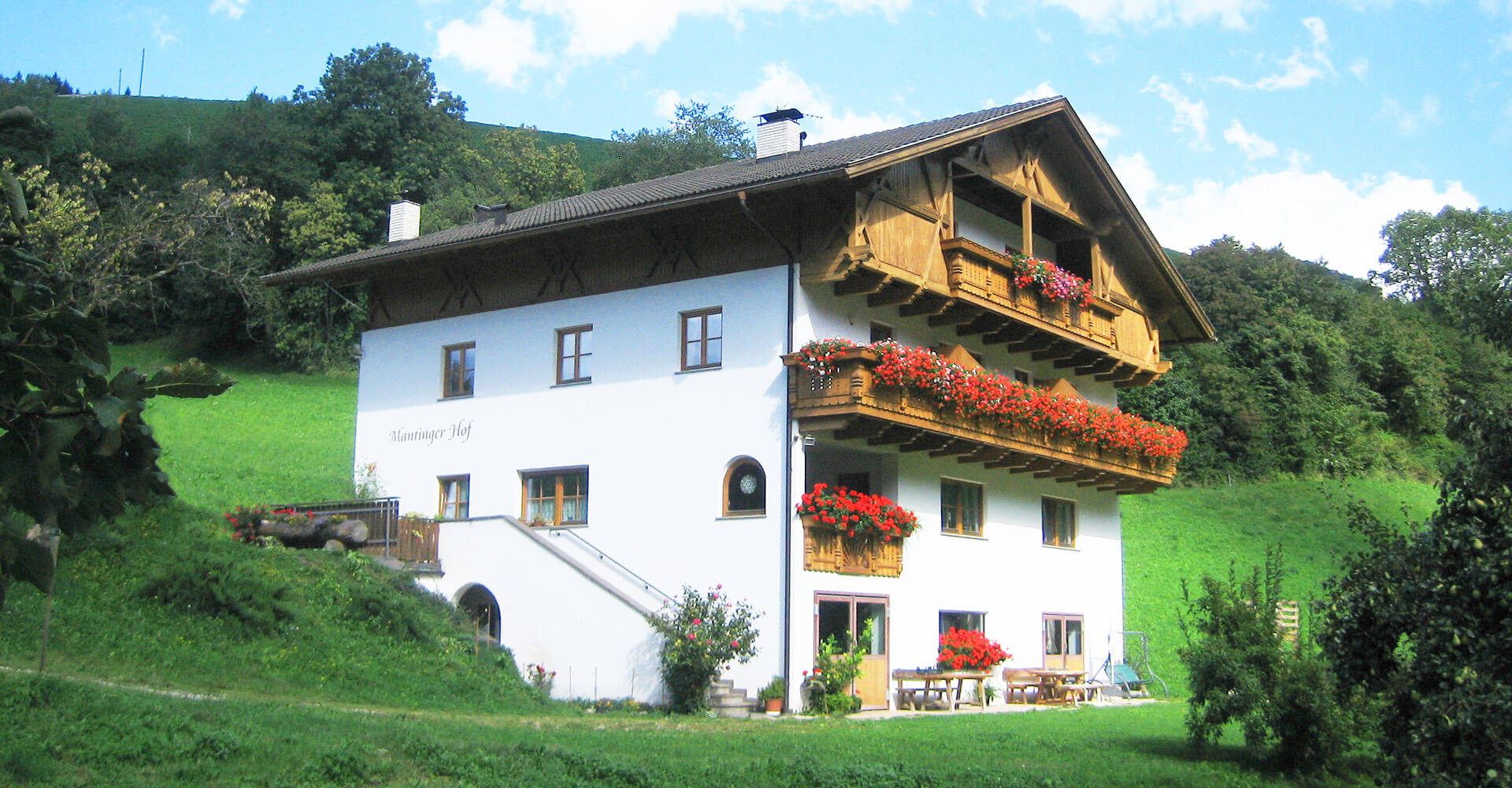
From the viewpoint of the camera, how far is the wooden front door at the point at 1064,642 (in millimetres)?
27531

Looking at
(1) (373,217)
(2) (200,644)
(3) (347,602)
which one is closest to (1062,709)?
(3) (347,602)

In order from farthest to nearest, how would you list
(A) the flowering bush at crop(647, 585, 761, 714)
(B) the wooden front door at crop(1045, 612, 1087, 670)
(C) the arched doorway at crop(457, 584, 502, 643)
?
1. (B) the wooden front door at crop(1045, 612, 1087, 670)
2. (C) the arched doorway at crop(457, 584, 502, 643)
3. (A) the flowering bush at crop(647, 585, 761, 714)

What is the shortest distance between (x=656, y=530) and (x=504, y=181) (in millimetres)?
40109

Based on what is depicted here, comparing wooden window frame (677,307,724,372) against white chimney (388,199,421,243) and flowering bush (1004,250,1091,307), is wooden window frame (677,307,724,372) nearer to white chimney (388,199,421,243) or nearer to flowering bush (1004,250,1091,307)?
flowering bush (1004,250,1091,307)

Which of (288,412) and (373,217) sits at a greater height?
(373,217)

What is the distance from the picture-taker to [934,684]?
23469 millimetres

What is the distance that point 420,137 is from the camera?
62.8m

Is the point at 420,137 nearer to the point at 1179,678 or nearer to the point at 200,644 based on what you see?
the point at 1179,678

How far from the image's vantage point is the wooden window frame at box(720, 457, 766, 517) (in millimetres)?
21750

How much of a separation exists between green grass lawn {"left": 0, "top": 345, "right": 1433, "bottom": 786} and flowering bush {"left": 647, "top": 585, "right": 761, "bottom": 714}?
54.1 inches

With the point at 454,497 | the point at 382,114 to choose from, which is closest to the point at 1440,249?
the point at 382,114

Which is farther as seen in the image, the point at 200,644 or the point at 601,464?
the point at 601,464

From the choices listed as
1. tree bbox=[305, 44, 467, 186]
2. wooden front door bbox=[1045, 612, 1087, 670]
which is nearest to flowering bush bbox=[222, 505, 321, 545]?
wooden front door bbox=[1045, 612, 1087, 670]

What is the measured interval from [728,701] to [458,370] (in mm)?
9712
